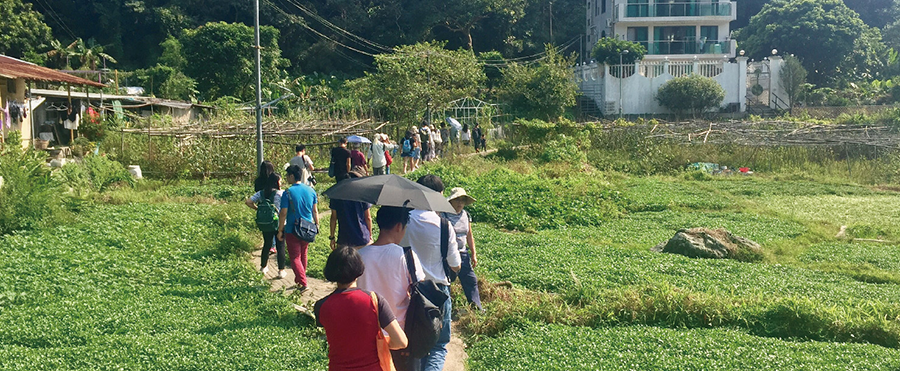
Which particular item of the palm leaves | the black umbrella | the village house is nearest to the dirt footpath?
the black umbrella

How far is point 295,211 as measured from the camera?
9297mm

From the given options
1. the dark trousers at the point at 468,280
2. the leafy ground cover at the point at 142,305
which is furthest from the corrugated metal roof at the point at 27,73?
the dark trousers at the point at 468,280

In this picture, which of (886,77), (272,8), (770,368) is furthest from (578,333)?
(886,77)

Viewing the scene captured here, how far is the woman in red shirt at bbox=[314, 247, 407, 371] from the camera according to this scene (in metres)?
4.67

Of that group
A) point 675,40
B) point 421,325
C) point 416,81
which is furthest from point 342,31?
point 421,325

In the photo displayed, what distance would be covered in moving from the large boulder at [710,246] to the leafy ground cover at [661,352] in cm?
490

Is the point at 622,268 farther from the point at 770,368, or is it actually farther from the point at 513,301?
the point at 770,368

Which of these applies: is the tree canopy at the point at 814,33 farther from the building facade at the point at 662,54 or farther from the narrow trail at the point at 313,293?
the narrow trail at the point at 313,293

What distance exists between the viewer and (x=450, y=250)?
6.64 m

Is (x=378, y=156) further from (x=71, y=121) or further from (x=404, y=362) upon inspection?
(x=404, y=362)

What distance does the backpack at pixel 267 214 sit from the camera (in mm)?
10070

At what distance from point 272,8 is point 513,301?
4193 centimetres

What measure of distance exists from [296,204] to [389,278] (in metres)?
4.12

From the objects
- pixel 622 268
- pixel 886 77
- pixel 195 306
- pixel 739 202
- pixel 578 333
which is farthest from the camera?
pixel 886 77
